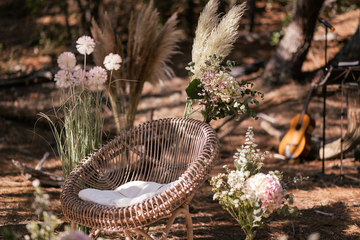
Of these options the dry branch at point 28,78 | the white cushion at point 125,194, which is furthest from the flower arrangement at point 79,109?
the dry branch at point 28,78

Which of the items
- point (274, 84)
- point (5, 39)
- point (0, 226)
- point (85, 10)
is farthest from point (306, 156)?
point (5, 39)

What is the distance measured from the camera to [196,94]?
7.07ft

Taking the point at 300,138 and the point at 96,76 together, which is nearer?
the point at 96,76

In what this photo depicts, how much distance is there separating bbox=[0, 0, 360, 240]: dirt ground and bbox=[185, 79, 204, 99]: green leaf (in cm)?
86

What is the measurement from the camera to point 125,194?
6.43ft

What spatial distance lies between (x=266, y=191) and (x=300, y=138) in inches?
95.5

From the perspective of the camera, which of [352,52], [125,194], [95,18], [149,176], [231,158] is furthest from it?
[95,18]

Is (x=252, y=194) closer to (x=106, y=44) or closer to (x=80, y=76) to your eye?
(x=80, y=76)

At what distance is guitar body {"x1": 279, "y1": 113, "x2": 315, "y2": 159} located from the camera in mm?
3621

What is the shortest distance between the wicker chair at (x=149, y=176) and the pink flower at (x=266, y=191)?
35 centimetres

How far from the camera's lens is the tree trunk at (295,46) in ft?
13.9

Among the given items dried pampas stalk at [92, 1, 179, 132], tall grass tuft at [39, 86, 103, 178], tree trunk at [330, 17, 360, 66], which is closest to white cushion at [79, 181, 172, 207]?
tall grass tuft at [39, 86, 103, 178]

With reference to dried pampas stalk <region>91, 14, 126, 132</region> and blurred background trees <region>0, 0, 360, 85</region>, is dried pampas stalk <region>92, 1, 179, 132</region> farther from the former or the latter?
blurred background trees <region>0, 0, 360, 85</region>

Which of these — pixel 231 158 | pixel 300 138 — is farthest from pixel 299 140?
pixel 231 158
